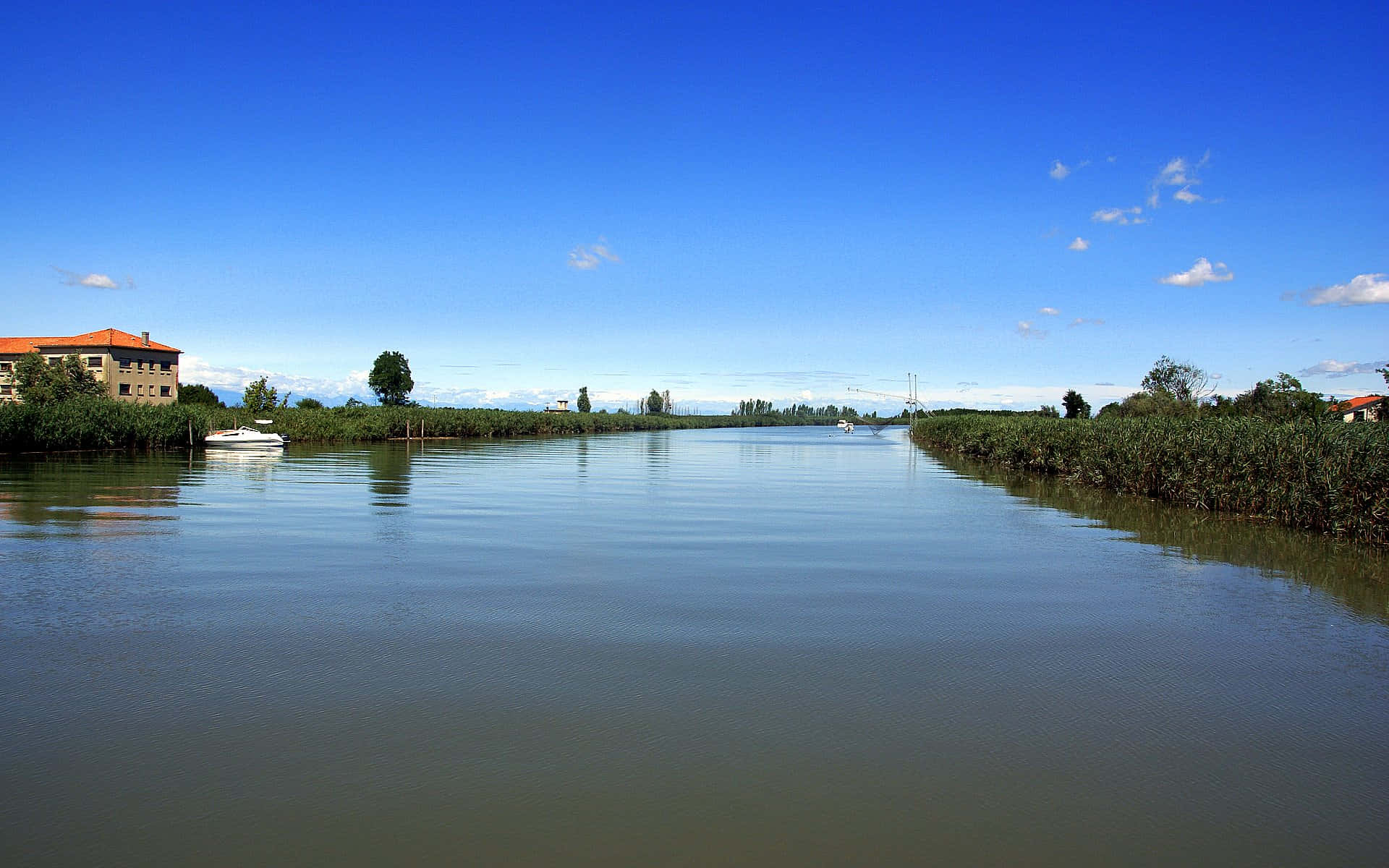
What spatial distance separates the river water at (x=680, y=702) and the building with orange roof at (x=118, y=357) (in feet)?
262

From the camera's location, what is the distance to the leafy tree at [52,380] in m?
51.4

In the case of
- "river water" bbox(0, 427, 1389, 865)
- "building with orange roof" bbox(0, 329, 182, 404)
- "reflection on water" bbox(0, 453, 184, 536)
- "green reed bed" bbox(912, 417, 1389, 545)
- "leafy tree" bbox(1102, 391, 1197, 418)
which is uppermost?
"building with orange roof" bbox(0, 329, 182, 404)

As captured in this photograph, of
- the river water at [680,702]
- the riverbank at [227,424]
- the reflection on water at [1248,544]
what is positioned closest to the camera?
the river water at [680,702]

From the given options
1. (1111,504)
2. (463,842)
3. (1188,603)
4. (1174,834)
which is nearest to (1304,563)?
(1188,603)

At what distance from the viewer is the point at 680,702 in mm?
5598

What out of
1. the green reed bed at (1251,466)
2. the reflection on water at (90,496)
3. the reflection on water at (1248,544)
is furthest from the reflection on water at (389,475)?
the green reed bed at (1251,466)

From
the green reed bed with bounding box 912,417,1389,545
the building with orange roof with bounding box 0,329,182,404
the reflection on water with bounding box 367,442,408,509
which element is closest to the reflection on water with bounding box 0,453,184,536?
the reflection on water with bounding box 367,442,408,509

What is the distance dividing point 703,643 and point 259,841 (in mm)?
3665

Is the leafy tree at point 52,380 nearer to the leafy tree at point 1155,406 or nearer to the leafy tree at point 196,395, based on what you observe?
the leafy tree at point 196,395

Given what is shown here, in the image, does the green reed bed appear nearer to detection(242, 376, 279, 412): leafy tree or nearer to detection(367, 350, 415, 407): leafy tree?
detection(242, 376, 279, 412): leafy tree

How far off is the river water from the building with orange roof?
79.8 meters

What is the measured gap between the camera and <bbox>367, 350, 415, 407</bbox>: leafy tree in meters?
104

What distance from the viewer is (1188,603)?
9039 millimetres

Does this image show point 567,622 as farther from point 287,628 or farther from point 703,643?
point 287,628
